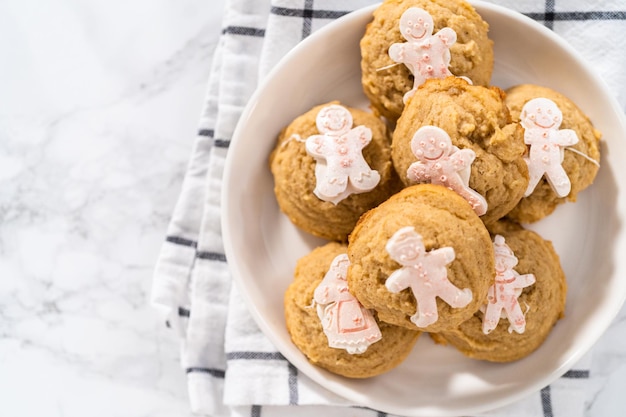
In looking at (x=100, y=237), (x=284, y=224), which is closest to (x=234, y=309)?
(x=284, y=224)

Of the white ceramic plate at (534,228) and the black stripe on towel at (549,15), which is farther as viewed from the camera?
the black stripe on towel at (549,15)

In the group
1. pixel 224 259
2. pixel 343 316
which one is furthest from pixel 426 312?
pixel 224 259

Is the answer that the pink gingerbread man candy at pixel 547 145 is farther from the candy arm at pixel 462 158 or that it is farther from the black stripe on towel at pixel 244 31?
the black stripe on towel at pixel 244 31

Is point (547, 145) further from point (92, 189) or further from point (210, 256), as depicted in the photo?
point (92, 189)

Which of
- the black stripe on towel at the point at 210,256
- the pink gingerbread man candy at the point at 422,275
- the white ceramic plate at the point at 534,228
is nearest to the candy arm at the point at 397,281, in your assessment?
the pink gingerbread man candy at the point at 422,275

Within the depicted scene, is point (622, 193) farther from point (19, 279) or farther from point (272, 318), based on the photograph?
point (19, 279)

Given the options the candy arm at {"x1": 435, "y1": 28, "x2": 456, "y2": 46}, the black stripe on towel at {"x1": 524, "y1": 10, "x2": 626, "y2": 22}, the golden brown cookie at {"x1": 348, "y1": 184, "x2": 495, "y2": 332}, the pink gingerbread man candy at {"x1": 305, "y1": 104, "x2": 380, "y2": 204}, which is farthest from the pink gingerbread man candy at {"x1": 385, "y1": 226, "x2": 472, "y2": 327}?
the black stripe on towel at {"x1": 524, "y1": 10, "x2": 626, "y2": 22}

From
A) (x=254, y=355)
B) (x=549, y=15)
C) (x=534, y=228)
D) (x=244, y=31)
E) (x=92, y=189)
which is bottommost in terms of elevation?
(x=254, y=355)
